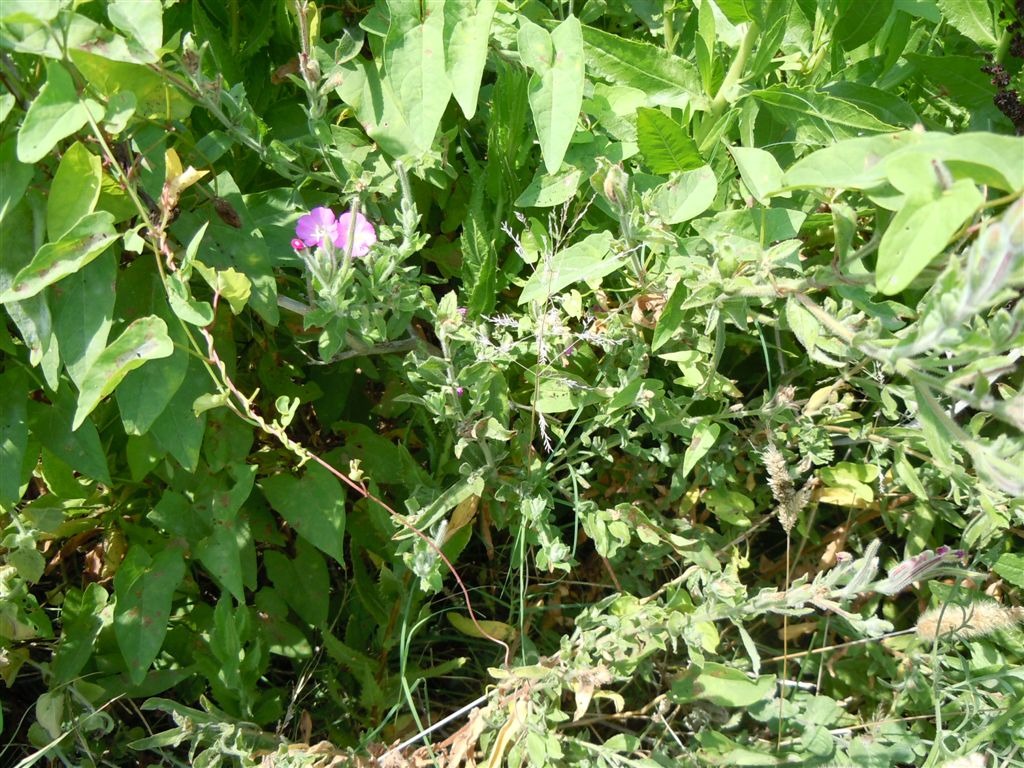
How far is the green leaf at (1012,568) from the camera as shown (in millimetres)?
1795

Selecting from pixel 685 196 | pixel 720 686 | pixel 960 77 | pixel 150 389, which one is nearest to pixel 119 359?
pixel 150 389

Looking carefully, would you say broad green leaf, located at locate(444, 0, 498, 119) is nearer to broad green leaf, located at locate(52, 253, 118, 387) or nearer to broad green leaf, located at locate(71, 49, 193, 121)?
broad green leaf, located at locate(71, 49, 193, 121)

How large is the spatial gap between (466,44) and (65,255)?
2.31 feet

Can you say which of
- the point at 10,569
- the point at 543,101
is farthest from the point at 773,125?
the point at 10,569

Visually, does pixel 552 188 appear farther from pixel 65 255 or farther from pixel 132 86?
pixel 65 255

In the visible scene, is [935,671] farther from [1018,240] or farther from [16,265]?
[16,265]

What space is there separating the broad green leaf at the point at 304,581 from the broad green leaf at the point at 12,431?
499 millimetres

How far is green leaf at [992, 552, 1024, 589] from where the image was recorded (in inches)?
70.7

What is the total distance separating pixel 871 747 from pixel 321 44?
1.65 metres

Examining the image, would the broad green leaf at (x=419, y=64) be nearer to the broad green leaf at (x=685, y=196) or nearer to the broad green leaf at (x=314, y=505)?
the broad green leaf at (x=685, y=196)

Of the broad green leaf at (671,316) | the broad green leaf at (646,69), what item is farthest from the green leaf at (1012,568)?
the broad green leaf at (646,69)

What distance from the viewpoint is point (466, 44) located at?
1523mm

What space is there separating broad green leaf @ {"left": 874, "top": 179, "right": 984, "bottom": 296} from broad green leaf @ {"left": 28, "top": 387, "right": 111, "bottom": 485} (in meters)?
1.26

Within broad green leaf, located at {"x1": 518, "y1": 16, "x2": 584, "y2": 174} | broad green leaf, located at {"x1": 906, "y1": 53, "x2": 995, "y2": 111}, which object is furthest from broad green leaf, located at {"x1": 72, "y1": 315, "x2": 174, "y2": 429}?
broad green leaf, located at {"x1": 906, "y1": 53, "x2": 995, "y2": 111}
